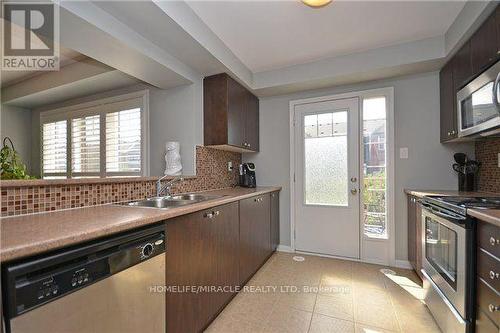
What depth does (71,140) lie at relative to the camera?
3.63 m

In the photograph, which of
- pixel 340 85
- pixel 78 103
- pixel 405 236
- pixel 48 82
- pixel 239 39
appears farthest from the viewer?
pixel 78 103

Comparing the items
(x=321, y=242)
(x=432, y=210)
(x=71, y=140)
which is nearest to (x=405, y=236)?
(x=321, y=242)

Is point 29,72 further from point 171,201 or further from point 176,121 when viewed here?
point 171,201

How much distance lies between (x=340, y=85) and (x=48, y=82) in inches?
153

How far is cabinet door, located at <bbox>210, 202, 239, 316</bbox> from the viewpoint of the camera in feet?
5.55

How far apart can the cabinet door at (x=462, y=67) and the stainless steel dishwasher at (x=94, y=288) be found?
8.40ft

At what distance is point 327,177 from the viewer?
2951 mm

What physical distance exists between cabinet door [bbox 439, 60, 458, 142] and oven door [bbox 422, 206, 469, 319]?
93cm

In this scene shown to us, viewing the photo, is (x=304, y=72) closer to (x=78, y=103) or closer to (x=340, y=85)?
(x=340, y=85)

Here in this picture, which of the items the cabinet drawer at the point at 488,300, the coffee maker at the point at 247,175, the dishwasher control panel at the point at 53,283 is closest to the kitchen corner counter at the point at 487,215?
the cabinet drawer at the point at 488,300

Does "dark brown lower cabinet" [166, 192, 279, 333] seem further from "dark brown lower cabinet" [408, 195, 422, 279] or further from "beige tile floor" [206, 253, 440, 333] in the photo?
"dark brown lower cabinet" [408, 195, 422, 279]

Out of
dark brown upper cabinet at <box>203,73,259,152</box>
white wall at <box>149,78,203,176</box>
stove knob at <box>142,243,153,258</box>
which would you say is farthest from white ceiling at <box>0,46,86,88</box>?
stove knob at <box>142,243,153,258</box>
